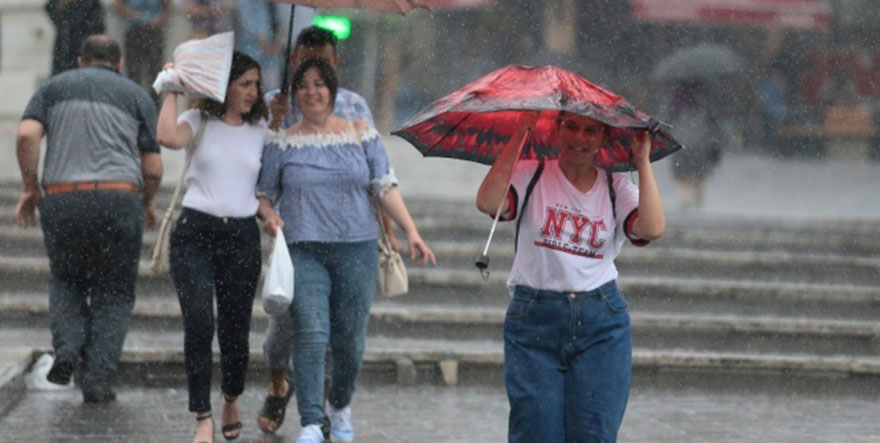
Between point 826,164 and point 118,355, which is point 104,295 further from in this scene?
point 826,164

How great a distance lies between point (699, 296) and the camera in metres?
12.0

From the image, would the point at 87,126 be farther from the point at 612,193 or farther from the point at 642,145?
the point at 642,145

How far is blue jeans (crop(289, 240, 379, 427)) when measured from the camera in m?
7.96

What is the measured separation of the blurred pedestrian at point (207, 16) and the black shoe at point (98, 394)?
336 inches

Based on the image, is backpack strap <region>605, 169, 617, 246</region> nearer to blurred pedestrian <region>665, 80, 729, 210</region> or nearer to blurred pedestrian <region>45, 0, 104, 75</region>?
blurred pedestrian <region>45, 0, 104, 75</region>

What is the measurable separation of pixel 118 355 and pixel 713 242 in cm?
566

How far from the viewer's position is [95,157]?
907 centimetres

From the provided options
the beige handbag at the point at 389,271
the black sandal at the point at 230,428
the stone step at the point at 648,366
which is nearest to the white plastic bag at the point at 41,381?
the stone step at the point at 648,366

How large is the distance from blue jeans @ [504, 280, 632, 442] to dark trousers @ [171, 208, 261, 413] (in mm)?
2216

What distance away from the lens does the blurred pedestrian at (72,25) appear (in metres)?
12.7

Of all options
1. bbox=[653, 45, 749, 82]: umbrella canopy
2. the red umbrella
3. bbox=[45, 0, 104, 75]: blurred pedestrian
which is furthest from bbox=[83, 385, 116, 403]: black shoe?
bbox=[653, 45, 749, 82]: umbrella canopy

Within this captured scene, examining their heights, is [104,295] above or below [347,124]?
below

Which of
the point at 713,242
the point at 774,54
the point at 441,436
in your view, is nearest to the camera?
the point at 441,436

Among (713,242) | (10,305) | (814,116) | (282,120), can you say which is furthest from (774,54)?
(282,120)
